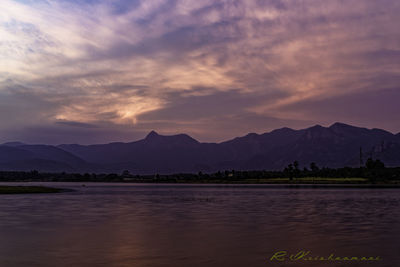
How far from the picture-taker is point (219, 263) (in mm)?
29672

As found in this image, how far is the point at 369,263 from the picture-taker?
29203 mm

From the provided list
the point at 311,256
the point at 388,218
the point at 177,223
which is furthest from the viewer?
the point at 388,218

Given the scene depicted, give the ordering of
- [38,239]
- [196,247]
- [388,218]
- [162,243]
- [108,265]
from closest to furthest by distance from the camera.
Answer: [108,265], [196,247], [162,243], [38,239], [388,218]

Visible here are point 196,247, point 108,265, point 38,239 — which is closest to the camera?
point 108,265

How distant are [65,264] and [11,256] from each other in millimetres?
5848

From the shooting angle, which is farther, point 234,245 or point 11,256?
point 234,245

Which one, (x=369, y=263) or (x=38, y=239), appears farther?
(x=38, y=239)

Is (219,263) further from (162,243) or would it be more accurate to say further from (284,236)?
(284,236)

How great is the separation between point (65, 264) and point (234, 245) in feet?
46.3

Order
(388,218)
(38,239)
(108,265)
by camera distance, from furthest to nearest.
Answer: (388,218) < (38,239) < (108,265)

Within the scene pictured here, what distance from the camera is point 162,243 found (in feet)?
128

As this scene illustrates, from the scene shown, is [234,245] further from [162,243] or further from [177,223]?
[177,223]

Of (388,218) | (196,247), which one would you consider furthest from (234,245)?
(388,218)

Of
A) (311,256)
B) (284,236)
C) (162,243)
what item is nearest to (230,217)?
(284,236)
